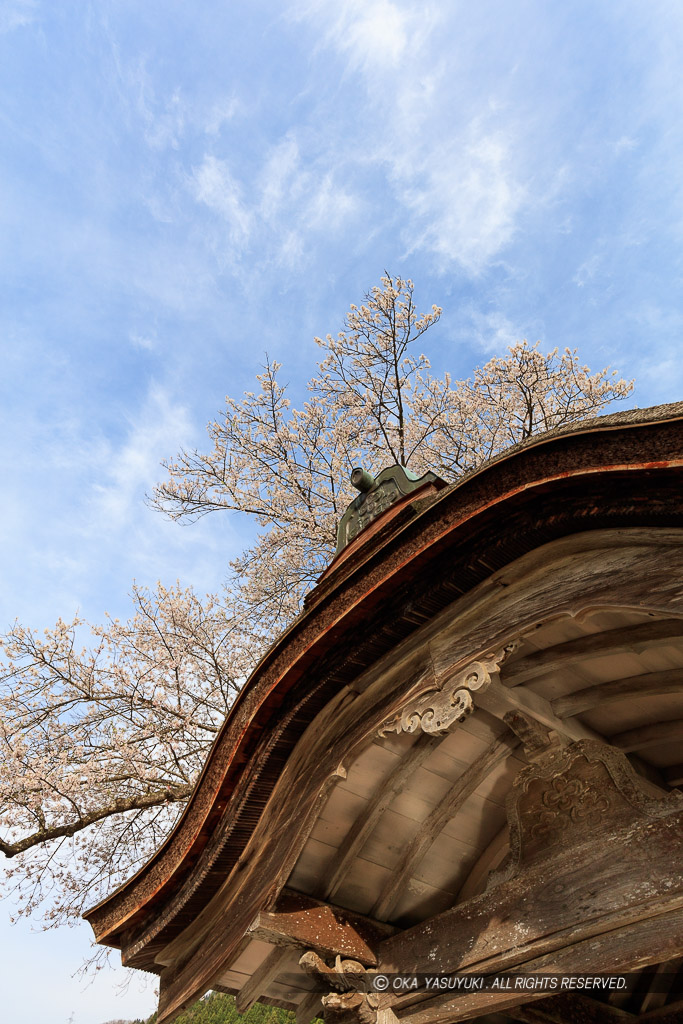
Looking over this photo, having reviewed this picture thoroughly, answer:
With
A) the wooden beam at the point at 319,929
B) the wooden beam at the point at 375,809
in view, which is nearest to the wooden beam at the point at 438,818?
the wooden beam at the point at 319,929

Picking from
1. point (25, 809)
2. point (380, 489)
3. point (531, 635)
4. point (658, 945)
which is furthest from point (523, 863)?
point (25, 809)

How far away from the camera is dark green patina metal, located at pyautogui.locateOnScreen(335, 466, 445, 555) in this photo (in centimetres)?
538

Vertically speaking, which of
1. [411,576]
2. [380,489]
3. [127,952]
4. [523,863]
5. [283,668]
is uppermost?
[380,489]

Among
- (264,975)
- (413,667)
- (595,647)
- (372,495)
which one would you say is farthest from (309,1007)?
(372,495)

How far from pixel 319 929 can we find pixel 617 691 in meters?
1.82

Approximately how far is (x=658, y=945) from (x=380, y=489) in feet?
12.0

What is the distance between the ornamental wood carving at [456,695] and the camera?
2682 millimetres

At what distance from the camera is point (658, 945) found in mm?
2445

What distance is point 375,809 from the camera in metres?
3.41

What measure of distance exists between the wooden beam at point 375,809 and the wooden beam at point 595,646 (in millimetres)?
544

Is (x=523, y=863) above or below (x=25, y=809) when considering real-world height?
below

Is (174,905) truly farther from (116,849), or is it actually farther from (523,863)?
(116,849)

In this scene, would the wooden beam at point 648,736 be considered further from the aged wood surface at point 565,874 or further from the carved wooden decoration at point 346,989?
the carved wooden decoration at point 346,989

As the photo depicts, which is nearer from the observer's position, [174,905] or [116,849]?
[174,905]
